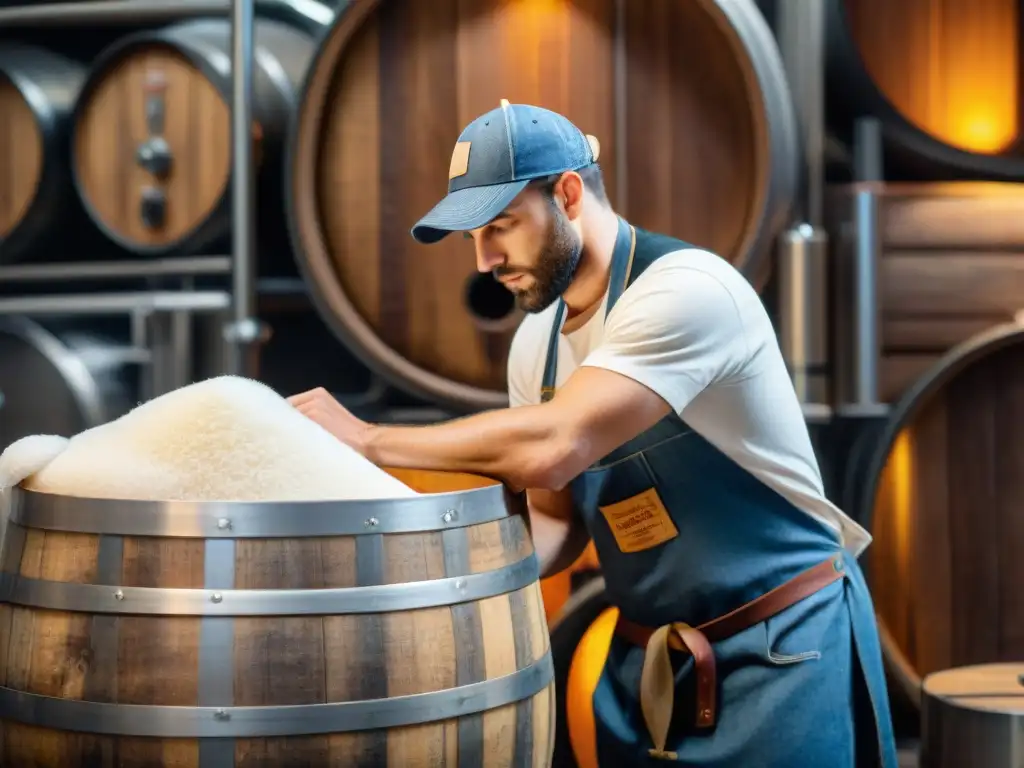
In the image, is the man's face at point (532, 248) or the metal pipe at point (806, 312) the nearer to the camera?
the man's face at point (532, 248)

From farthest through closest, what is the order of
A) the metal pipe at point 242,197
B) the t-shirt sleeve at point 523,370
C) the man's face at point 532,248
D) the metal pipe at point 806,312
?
the metal pipe at point 242,197 < the metal pipe at point 806,312 < the t-shirt sleeve at point 523,370 < the man's face at point 532,248

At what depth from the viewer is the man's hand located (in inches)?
70.1

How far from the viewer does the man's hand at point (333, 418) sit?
1.78 meters

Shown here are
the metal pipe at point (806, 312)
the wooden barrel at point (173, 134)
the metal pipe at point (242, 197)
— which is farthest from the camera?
the wooden barrel at point (173, 134)

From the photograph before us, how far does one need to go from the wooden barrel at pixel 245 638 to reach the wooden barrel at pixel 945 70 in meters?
1.71

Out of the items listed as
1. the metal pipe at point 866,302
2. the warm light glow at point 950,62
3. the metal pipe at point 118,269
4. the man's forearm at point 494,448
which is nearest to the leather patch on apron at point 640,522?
the man's forearm at point 494,448

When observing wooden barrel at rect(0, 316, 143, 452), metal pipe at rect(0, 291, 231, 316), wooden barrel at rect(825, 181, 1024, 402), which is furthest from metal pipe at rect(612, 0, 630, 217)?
wooden barrel at rect(0, 316, 143, 452)

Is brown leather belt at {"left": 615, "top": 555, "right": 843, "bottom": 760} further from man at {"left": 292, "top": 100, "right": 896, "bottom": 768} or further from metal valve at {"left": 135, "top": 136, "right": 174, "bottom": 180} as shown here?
metal valve at {"left": 135, "top": 136, "right": 174, "bottom": 180}

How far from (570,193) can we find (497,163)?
0.14m

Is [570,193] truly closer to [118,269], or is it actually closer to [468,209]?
[468,209]

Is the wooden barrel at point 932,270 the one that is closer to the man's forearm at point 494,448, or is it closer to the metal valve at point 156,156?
the man's forearm at point 494,448

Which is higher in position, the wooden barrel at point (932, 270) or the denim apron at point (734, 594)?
the wooden barrel at point (932, 270)

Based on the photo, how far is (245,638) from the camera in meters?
1.41

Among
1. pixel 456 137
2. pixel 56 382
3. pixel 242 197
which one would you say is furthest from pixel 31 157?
pixel 456 137
